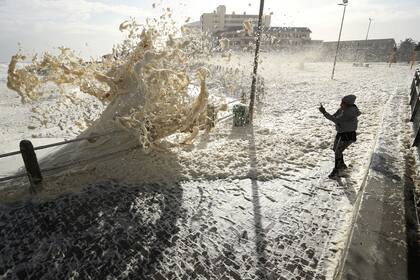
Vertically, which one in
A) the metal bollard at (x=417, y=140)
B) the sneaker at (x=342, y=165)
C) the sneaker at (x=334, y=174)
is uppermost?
the metal bollard at (x=417, y=140)

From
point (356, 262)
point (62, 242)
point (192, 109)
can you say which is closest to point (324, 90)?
point (192, 109)

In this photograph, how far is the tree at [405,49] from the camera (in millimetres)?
41144

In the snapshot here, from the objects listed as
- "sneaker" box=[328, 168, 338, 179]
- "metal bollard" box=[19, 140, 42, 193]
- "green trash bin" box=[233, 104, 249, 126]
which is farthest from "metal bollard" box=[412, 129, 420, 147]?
"metal bollard" box=[19, 140, 42, 193]

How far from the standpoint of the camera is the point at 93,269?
11.2 ft

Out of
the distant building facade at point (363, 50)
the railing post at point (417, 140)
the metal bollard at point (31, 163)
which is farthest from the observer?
the distant building facade at point (363, 50)

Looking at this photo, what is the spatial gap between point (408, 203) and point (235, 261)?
3067mm

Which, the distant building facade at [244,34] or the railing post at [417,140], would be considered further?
the distant building facade at [244,34]

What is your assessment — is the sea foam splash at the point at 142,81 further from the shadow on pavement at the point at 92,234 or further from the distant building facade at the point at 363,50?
the distant building facade at the point at 363,50

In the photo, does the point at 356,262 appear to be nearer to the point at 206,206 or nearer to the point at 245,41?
the point at 206,206

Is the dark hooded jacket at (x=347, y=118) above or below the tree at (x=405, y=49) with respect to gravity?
below

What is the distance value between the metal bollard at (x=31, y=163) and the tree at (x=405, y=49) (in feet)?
171

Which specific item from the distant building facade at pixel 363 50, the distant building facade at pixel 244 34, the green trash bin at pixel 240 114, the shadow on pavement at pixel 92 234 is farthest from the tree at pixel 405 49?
the shadow on pavement at pixel 92 234

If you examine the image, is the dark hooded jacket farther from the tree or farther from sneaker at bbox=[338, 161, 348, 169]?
the tree

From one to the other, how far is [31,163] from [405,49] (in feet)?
182
